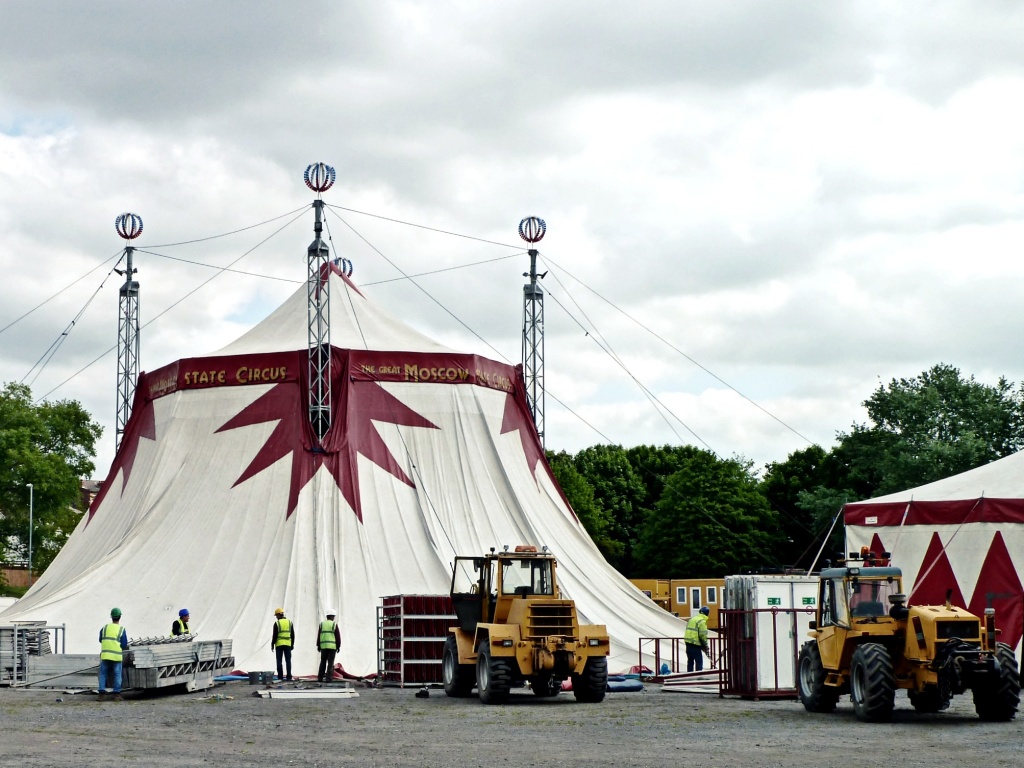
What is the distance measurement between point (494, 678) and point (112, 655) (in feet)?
19.4

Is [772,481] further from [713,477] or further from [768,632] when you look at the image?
[768,632]

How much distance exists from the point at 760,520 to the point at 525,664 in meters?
45.6

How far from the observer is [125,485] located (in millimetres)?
30047

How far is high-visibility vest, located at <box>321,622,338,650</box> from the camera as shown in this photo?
22188 millimetres

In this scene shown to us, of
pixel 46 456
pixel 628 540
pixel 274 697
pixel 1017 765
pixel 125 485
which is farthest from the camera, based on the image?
pixel 628 540

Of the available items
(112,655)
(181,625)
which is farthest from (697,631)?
(112,655)

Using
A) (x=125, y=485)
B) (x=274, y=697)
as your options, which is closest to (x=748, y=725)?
(x=274, y=697)

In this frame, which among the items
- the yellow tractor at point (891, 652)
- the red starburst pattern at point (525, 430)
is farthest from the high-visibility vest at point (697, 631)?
the red starburst pattern at point (525, 430)

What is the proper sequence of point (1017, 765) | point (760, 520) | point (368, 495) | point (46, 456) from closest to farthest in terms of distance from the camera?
point (1017, 765), point (368, 495), point (46, 456), point (760, 520)

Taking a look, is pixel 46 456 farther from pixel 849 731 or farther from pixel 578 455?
pixel 849 731

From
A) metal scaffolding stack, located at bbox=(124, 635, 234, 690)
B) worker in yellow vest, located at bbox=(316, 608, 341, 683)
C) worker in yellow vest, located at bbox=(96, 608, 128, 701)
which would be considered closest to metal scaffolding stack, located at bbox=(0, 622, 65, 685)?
metal scaffolding stack, located at bbox=(124, 635, 234, 690)

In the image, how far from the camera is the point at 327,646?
22172 millimetres

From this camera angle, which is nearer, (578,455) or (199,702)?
(199,702)

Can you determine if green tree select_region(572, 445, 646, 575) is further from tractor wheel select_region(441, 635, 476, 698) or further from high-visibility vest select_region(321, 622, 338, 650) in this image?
tractor wheel select_region(441, 635, 476, 698)
